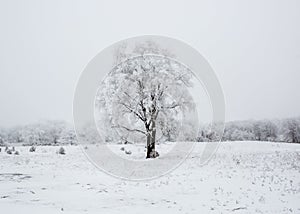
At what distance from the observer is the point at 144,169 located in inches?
Answer: 742

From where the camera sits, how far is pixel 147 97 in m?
23.9

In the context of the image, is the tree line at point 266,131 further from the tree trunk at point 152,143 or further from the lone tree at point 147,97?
the tree trunk at point 152,143

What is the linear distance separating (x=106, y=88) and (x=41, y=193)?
14182 mm

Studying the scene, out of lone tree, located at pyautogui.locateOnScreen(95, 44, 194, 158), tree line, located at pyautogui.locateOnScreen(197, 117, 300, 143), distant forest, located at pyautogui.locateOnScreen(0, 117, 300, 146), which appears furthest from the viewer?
tree line, located at pyautogui.locateOnScreen(197, 117, 300, 143)

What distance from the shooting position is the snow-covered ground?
983 centimetres

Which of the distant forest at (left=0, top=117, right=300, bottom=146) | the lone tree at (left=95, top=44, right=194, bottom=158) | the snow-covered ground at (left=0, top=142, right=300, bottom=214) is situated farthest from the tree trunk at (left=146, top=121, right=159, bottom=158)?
the distant forest at (left=0, top=117, right=300, bottom=146)

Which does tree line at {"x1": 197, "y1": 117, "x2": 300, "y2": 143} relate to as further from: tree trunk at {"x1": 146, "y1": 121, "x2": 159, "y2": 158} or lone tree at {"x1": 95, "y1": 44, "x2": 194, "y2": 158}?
tree trunk at {"x1": 146, "y1": 121, "x2": 159, "y2": 158}

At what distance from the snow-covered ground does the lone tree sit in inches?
242

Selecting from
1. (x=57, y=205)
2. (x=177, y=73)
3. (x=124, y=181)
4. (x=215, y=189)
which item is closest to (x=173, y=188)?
(x=215, y=189)

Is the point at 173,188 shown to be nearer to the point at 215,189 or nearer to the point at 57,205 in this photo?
the point at 215,189

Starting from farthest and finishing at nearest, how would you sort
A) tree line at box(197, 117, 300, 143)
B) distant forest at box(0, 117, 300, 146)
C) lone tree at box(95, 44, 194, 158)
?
1. tree line at box(197, 117, 300, 143)
2. distant forest at box(0, 117, 300, 146)
3. lone tree at box(95, 44, 194, 158)

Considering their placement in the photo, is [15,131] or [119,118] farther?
[15,131]

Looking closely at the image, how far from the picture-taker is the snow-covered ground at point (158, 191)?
983 cm

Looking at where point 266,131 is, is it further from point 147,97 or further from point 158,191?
point 158,191
